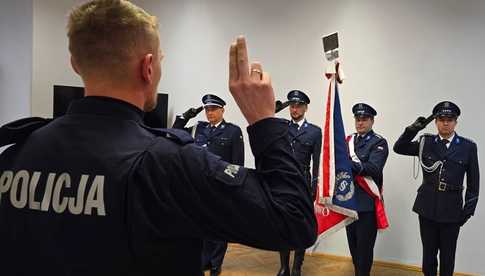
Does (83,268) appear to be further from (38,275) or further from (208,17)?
(208,17)

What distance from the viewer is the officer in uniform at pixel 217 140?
455 centimetres

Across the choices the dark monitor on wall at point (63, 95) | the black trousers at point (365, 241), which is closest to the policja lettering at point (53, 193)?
the black trousers at point (365, 241)

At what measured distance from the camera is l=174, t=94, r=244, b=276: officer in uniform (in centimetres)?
455

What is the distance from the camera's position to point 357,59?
5.27m

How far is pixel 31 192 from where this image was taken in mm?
845

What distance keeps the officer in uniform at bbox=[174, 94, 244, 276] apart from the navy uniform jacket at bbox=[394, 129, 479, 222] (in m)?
1.75

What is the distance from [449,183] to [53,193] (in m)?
3.72

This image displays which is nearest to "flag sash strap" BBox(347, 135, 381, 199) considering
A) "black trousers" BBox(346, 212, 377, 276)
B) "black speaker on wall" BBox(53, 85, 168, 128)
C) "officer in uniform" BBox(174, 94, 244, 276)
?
"black trousers" BBox(346, 212, 377, 276)

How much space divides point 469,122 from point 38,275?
183 inches

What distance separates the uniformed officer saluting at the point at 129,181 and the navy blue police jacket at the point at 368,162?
3.50 meters

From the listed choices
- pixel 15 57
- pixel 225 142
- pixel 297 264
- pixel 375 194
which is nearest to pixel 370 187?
pixel 375 194

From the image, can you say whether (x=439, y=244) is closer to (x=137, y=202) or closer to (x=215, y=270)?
(x=215, y=270)

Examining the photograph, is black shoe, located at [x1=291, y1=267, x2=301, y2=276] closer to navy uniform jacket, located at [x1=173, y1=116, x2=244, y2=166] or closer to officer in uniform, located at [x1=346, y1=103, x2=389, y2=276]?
officer in uniform, located at [x1=346, y1=103, x2=389, y2=276]

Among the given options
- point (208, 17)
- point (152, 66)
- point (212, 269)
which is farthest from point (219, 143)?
point (152, 66)
